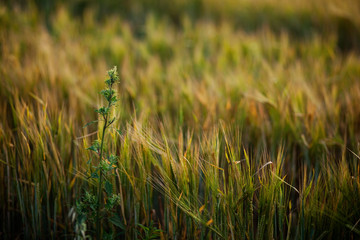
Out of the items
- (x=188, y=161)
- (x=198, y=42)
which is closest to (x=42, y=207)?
(x=188, y=161)

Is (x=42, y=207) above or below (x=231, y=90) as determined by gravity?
below

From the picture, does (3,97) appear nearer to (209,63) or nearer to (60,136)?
(60,136)

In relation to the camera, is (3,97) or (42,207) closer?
(42,207)

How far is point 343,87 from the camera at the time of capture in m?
1.75

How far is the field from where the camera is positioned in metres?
0.77

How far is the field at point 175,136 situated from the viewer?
2.54 ft

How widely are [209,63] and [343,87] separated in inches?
41.7

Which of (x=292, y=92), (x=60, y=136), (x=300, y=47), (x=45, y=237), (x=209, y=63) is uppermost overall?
(x=300, y=47)

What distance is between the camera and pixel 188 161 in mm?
767

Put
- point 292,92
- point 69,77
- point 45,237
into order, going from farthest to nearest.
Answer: point 69,77 → point 292,92 → point 45,237

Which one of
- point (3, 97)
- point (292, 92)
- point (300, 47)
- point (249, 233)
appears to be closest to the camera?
point (249, 233)

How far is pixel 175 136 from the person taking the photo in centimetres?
110

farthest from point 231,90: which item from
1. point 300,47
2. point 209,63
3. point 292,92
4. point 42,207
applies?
point 300,47

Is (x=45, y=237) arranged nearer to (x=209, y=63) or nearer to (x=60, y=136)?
(x=60, y=136)
